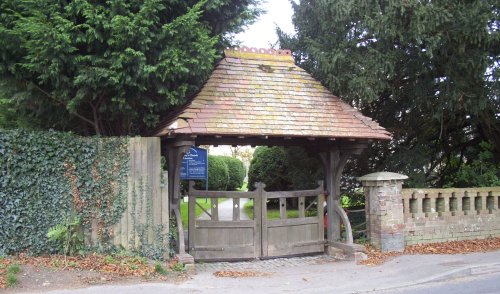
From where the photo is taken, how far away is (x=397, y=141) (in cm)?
1375

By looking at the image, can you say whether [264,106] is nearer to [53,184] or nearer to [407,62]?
[407,62]

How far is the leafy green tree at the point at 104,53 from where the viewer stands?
25.0ft

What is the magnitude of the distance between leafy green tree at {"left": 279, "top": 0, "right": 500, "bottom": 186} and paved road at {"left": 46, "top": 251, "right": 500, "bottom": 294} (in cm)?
345

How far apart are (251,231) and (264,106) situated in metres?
2.78

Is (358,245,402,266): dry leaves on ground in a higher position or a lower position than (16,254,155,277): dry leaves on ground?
lower

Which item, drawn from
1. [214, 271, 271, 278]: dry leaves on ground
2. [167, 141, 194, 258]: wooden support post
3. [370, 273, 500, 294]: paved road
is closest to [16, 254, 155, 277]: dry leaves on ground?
[167, 141, 194, 258]: wooden support post

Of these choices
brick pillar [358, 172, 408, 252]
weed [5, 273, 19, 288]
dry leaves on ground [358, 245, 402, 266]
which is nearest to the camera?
weed [5, 273, 19, 288]

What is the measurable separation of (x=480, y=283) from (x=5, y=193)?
8483 mm

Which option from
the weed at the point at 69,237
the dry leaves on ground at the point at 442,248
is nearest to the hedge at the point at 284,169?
the dry leaves on ground at the point at 442,248

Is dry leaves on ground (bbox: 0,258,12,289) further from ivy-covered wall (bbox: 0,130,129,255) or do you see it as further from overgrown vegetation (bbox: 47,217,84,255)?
overgrown vegetation (bbox: 47,217,84,255)

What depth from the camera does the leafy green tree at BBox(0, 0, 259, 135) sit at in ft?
25.0

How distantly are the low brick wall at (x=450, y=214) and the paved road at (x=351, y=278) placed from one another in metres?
Result: 1.01

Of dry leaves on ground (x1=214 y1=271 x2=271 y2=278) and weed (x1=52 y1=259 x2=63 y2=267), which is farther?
dry leaves on ground (x1=214 y1=271 x2=271 y2=278)

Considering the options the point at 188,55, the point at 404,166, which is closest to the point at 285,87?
the point at 188,55
